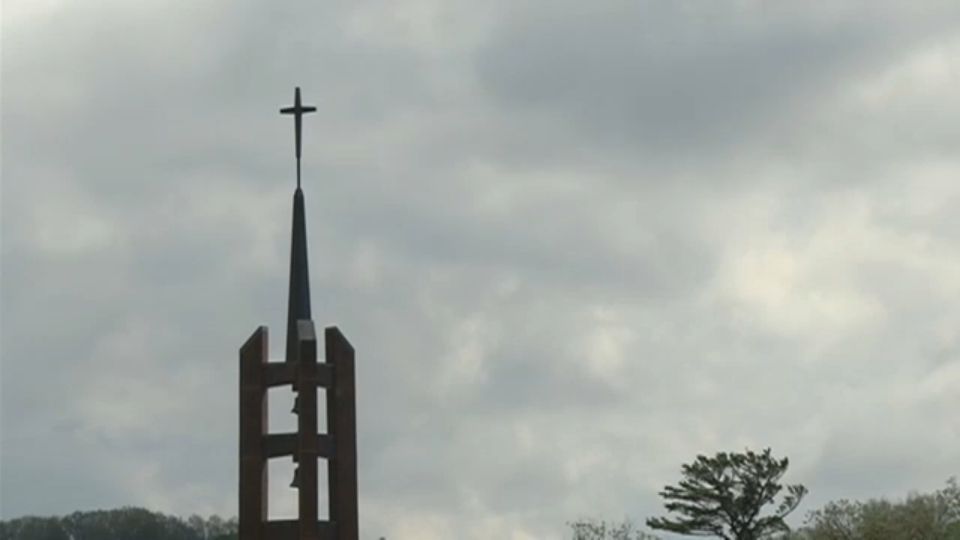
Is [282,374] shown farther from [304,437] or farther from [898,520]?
[898,520]

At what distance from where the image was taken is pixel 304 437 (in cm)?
2836

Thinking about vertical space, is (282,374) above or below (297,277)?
below

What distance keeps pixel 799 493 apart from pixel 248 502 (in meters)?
41.7

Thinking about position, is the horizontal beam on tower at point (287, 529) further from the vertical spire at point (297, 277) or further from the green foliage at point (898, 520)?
the green foliage at point (898, 520)

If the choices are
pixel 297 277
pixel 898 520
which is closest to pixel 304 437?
pixel 297 277

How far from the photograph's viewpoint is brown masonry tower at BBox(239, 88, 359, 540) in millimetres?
28234

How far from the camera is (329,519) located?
2859 cm

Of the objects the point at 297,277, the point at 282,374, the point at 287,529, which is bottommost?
the point at 287,529

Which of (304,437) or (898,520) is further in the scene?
(898,520)

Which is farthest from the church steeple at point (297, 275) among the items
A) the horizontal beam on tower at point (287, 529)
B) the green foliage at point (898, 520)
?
the green foliage at point (898, 520)

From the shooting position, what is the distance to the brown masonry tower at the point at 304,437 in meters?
28.2

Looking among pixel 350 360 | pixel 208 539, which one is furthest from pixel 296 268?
pixel 208 539

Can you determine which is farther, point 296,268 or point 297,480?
point 296,268

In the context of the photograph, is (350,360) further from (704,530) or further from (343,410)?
(704,530)
